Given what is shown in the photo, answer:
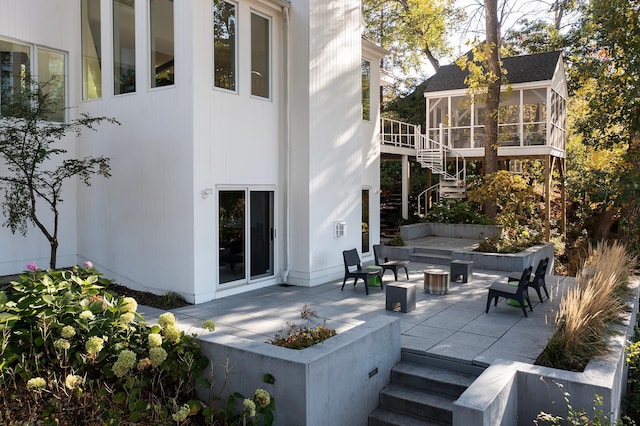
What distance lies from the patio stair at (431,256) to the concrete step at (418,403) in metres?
8.19

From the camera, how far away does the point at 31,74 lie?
9.72 metres

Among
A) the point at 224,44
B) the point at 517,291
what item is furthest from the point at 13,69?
the point at 517,291

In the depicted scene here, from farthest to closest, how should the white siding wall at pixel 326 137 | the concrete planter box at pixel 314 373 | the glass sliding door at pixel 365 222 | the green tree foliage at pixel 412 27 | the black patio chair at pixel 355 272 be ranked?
1. the green tree foliage at pixel 412 27
2. the glass sliding door at pixel 365 222
3. the white siding wall at pixel 326 137
4. the black patio chair at pixel 355 272
5. the concrete planter box at pixel 314 373

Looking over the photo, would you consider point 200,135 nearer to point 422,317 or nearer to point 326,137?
point 326,137

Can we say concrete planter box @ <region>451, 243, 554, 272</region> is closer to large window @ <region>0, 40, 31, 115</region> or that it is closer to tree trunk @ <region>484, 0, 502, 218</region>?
tree trunk @ <region>484, 0, 502, 218</region>

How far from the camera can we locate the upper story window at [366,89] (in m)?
13.6

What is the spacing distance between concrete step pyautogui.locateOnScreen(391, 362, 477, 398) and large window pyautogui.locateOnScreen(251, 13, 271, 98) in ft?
20.5

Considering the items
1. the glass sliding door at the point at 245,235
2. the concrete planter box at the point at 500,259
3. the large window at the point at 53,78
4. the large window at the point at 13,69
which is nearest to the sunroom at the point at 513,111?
the concrete planter box at the point at 500,259

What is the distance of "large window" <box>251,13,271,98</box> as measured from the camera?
9.82m

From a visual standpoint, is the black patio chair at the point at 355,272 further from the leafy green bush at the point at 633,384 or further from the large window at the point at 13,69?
the large window at the point at 13,69

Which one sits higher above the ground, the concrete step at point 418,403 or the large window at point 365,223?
the large window at point 365,223

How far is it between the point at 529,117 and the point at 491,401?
2185 centimetres

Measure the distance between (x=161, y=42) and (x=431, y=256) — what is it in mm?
8948

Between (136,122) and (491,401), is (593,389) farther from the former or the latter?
(136,122)
